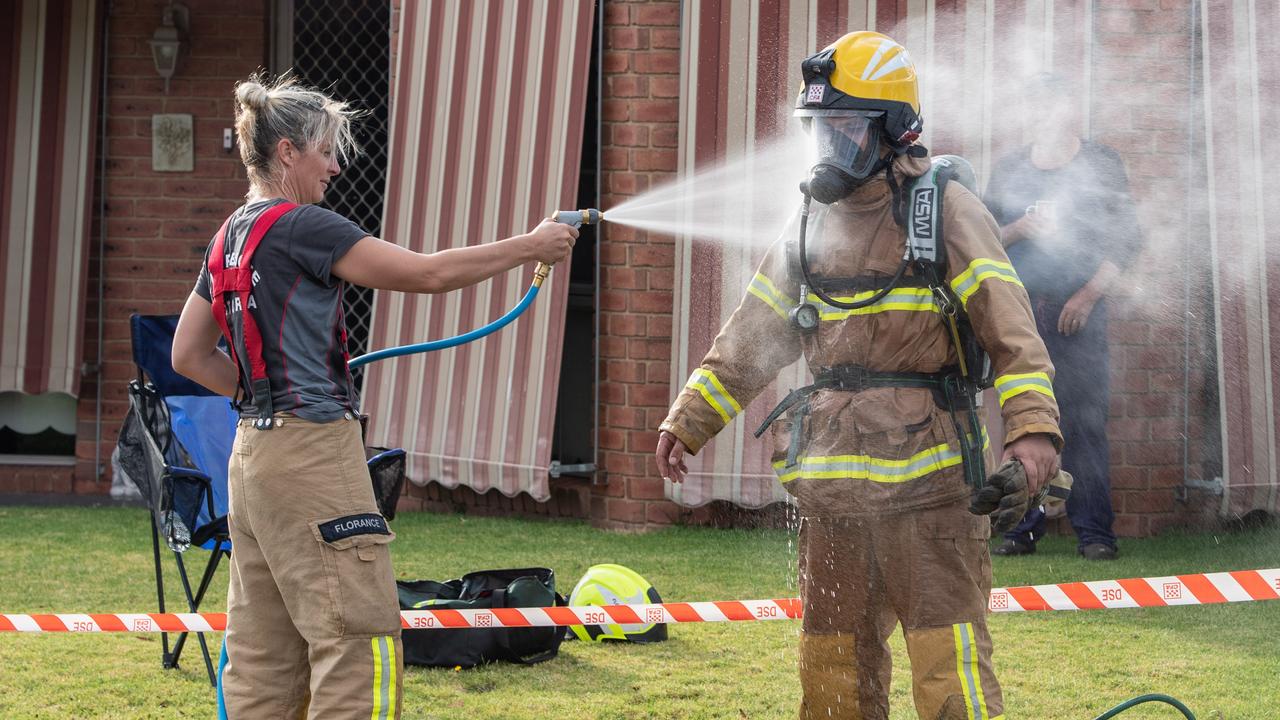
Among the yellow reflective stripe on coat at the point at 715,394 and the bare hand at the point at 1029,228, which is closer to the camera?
the yellow reflective stripe on coat at the point at 715,394

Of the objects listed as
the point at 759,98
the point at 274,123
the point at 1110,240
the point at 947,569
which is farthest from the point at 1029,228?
the point at 274,123

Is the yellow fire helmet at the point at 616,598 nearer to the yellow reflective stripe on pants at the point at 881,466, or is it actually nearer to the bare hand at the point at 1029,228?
the yellow reflective stripe on pants at the point at 881,466

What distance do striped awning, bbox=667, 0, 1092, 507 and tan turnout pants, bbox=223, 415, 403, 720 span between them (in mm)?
4449

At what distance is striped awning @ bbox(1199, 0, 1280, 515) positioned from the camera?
7.49 meters

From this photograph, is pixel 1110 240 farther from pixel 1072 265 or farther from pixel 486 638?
pixel 486 638

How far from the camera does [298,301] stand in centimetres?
348

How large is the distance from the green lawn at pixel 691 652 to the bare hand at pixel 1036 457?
1.68m

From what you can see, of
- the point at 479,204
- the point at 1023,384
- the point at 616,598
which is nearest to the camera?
the point at 1023,384

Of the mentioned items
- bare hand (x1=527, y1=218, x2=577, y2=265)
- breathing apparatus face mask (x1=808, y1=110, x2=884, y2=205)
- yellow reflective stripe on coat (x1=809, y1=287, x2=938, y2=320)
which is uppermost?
breathing apparatus face mask (x1=808, y1=110, x2=884, y2=205)

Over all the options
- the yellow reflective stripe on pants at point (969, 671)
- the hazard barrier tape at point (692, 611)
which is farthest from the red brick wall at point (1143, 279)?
the yellow reflective stripe on pants at point (969, 671)

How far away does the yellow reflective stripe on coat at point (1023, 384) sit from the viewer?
3.35 metres

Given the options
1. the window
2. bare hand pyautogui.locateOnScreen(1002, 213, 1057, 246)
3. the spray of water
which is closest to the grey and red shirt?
bare hand pyautogui.locateOnScreen(1002, 213, 1057, 246)

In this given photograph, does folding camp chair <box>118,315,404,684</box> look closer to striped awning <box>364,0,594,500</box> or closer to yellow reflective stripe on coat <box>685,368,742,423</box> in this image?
yellow reflective stripe on coat <box>685,368,742,423</box>

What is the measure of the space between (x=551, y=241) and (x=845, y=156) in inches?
30.5
